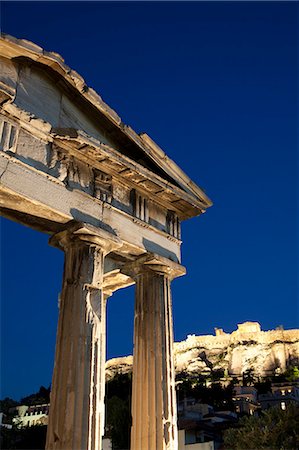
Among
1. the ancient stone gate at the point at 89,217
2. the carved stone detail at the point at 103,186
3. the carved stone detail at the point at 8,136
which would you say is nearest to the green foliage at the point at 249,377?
the ancient stone gate at the point at 89,217

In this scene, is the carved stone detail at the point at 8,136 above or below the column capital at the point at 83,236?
above

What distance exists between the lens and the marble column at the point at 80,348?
7.95m

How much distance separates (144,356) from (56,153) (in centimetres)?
462

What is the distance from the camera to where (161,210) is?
470 inches

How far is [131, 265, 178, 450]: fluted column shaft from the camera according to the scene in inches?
376

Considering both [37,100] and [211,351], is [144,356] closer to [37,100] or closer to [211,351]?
[37,100]

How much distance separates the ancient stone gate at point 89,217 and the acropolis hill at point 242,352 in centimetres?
9384

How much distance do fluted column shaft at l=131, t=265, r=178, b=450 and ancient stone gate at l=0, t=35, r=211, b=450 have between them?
0.07 ft

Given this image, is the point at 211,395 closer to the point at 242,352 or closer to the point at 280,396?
the point at 280,396

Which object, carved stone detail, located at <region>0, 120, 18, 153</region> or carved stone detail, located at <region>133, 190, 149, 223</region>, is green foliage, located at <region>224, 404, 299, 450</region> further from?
carved stone detail, located at <region>0, 120, 18, 153</region>

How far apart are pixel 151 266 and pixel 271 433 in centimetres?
2353

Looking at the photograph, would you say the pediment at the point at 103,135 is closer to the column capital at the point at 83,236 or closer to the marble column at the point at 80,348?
the column capital at the point at 83,236

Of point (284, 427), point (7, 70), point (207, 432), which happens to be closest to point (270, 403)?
point (207, 432)

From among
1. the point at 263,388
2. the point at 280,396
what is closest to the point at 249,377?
the point at 263,388
